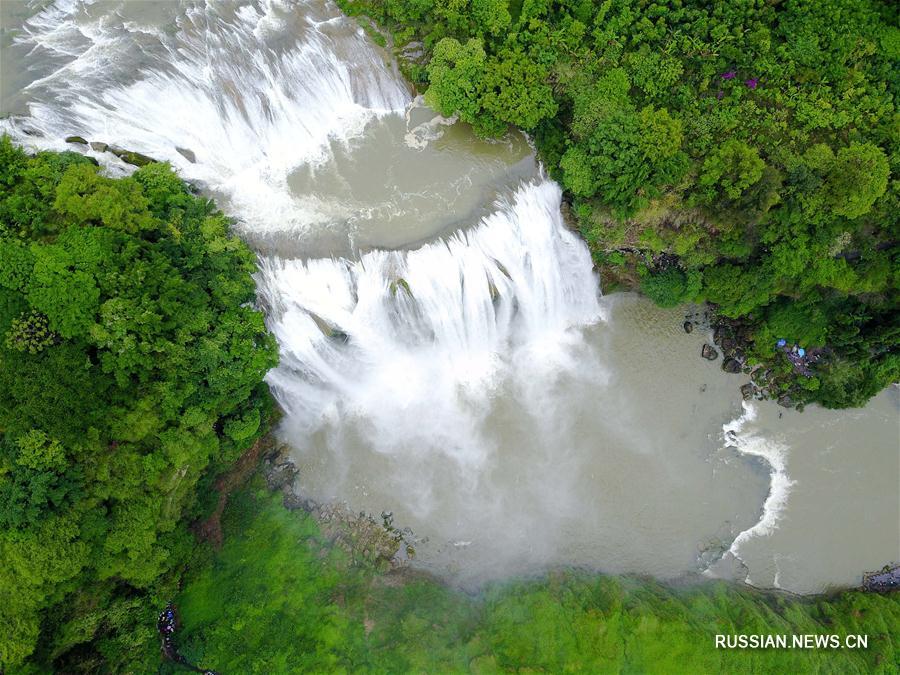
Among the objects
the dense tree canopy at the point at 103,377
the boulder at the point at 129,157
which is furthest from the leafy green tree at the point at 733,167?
the boulder at the point at 129,157

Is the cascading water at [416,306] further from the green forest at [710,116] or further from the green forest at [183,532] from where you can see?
the green forest at [710,116]

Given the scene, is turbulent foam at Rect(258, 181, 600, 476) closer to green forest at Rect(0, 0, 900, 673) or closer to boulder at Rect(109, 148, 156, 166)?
green forest at Rect(0, 0, 900, 673)

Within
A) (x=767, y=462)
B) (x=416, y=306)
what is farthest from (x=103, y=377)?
(x=767, y=462)

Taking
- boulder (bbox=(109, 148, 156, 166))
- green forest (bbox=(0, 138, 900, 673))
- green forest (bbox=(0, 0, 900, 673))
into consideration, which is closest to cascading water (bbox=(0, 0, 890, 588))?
boulder (bbox=(109, 148, 156, 166))

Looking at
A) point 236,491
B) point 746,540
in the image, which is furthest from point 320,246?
point 746,540

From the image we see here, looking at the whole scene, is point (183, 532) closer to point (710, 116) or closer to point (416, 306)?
point (416, 306)

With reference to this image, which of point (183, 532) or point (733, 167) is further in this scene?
point (183, 532)

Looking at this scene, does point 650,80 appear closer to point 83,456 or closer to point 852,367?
point 852,367
